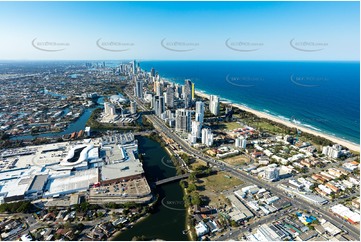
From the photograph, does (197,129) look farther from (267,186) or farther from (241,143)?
(267,186)

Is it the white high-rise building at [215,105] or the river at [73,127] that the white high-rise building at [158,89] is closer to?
the river at [73,127]

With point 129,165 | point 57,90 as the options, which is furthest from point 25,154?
point 57,90

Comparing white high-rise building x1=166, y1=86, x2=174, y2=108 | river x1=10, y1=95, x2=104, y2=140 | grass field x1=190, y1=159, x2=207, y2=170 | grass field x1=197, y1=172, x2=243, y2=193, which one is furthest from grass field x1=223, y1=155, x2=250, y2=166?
white high-rise building x1=166, y1=86, x2=174, y2=108

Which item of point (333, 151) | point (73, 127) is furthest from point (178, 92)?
point (333, 151)

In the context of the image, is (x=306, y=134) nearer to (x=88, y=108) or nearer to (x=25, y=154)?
(x=25, y=154)

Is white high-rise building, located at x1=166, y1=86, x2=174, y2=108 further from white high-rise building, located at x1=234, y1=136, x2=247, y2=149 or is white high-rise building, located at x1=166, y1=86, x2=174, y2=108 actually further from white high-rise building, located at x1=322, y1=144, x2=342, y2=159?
white high-rise building, located at x1=322, y1=144, x2=342, y2=159
